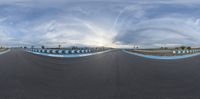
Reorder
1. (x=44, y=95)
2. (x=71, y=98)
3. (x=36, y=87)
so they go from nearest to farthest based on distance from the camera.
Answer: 1. (x=71, y=98)
2. (x=44, y=95)
3. (x=36, y=87)

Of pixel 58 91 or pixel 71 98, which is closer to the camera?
pixel 71 98

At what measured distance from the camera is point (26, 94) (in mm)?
5668

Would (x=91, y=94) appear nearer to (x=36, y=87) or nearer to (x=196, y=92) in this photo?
(x=36, y=87)

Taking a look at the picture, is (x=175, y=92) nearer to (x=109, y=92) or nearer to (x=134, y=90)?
(x=134, y=90)

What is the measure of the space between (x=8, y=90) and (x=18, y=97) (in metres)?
1.05

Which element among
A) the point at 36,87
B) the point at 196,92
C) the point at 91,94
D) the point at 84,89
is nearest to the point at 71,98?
the point at 91,94

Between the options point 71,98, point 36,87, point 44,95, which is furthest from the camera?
point 36,87

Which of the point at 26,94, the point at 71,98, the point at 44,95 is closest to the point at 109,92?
the point at 71,98

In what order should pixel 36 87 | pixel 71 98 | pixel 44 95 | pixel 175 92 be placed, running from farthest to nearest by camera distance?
pixel 36 87 < pixel 175 92 < pixel 44 95 < pixel 71 98

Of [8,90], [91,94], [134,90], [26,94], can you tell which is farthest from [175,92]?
[8,90]

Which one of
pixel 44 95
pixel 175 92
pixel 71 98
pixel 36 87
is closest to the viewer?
pixel 71 98

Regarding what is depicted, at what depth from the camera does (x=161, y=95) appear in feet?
18.4

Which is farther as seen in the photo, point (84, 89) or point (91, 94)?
point (84, 89)

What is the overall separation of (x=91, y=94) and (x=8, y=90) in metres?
2.62
